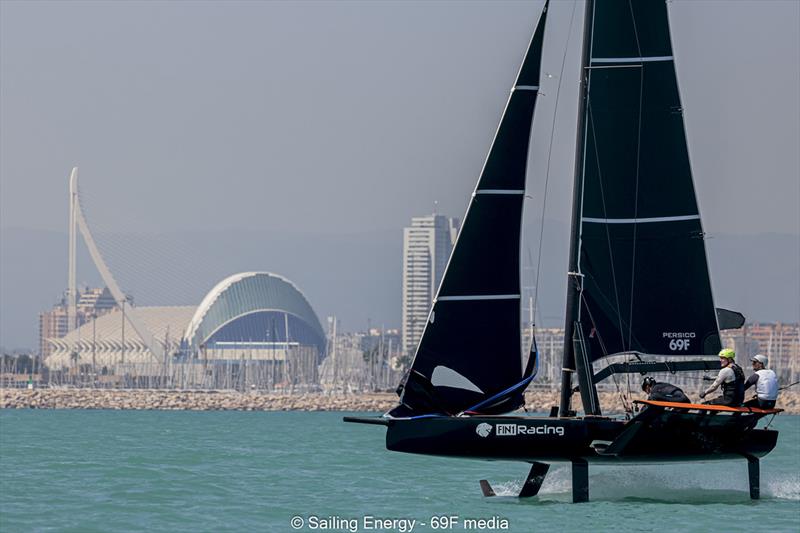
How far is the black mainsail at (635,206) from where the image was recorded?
19578mm

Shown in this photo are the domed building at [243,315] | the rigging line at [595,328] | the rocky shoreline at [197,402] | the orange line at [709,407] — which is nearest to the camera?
the orange line at [709,407]

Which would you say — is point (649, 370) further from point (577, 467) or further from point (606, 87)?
point (606, 87)

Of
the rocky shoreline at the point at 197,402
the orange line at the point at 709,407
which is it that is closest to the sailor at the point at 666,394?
the orange line at the point at 709,407

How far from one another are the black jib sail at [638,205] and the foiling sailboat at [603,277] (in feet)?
0.04

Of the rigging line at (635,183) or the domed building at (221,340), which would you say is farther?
the domed building at (221,340)

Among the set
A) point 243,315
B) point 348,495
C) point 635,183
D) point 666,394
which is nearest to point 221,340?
point 243,315

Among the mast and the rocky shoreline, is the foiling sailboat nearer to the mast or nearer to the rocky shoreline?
the mast

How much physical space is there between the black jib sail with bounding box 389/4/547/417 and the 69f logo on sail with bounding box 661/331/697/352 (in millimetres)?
1846

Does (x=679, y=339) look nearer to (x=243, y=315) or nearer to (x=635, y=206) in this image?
(x=635, y=206)

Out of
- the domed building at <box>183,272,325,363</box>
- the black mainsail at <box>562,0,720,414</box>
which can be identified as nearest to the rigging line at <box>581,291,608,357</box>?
the black mainsail at <box>562,0,720,414</box>

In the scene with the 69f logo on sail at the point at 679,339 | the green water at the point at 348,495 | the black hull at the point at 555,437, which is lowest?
the green water at the point at 348,495

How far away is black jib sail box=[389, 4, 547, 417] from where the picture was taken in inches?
753

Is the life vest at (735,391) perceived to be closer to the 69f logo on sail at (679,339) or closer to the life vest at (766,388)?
the life vest at (766,388)

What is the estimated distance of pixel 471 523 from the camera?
17703 mm
